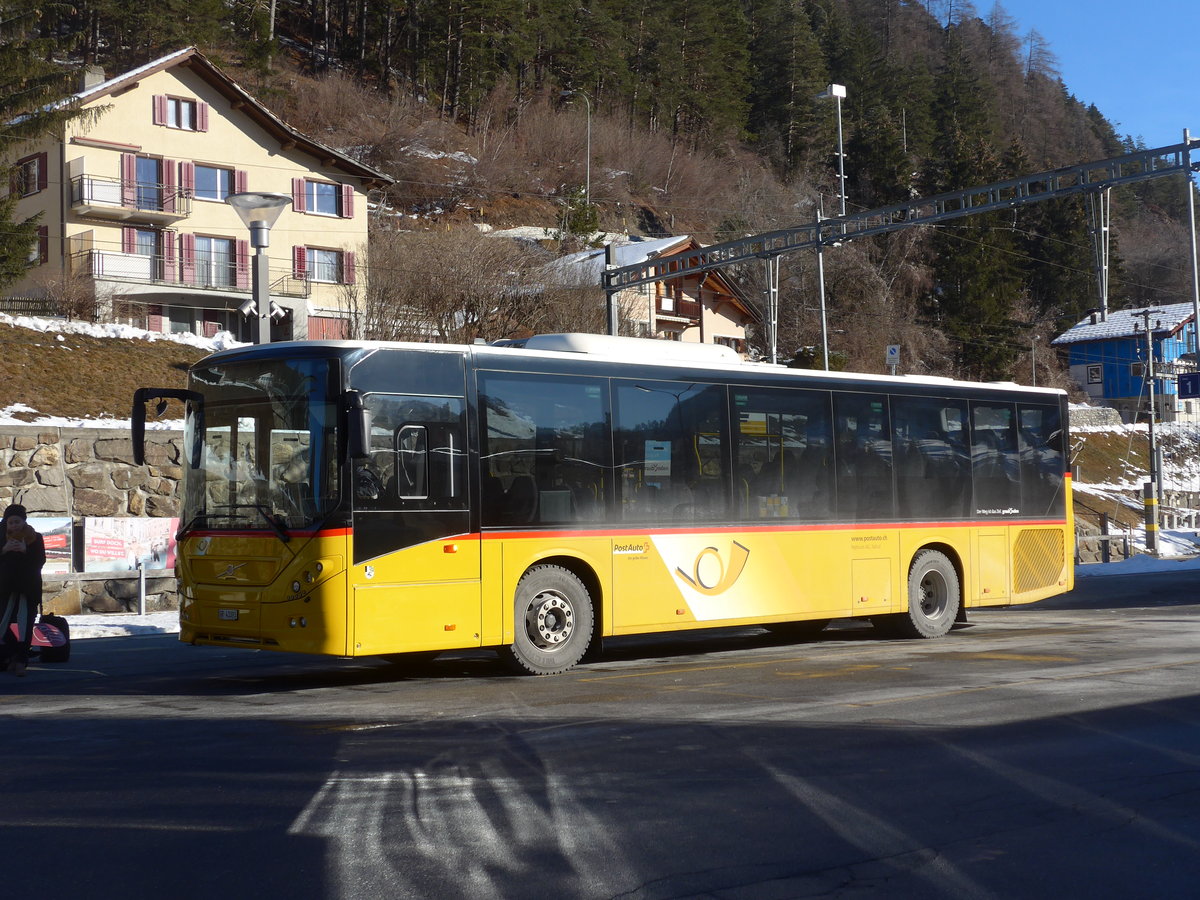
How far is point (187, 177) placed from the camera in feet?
162

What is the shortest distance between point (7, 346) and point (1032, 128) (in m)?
98.4

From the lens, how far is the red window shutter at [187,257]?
48.2 meters

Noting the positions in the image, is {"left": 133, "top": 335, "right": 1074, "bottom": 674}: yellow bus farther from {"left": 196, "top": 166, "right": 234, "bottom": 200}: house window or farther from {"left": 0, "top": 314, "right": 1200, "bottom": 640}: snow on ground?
{"left": 196, "top": 166, "right": 234, "bottom": 200}: house window

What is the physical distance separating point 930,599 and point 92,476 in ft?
50.7

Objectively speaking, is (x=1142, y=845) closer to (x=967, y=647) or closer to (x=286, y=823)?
(x=286, y=823)

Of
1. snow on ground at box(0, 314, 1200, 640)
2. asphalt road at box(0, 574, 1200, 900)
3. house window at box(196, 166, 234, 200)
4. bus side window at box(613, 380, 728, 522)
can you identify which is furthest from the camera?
house window at box(196, 166, 234, 200)

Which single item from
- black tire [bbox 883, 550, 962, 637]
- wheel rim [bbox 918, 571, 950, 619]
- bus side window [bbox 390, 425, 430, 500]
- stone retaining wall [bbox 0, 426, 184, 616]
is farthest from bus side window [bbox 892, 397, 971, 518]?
stone retaining wall [bbox 0, 426, 184, 616]

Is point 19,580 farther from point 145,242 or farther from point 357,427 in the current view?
point 145,242

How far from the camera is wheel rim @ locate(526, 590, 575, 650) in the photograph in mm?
12094

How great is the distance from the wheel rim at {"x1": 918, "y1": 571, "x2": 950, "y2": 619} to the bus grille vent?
4.45ft

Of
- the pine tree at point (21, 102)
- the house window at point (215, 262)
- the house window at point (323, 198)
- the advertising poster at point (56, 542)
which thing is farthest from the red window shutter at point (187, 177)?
the advertising poster at point (56, 542)

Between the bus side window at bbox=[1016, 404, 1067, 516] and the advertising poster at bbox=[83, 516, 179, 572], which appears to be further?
the advertising poster at bbox=[83, 516, 179, 572]

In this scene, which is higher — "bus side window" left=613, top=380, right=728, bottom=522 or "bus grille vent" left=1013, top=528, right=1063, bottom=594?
"bus side window" left=613, top=380, right=728, bottom=522

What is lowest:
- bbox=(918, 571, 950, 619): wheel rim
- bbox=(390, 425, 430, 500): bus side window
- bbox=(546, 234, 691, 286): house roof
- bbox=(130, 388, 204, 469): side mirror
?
bbox=(918, 571, 950, 619): wheel rim
